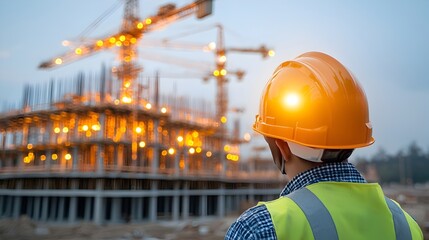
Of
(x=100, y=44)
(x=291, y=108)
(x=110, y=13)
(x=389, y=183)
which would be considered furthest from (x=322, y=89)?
(x=389, y=183)

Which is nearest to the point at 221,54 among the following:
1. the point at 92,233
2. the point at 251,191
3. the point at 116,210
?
the point at 251,191

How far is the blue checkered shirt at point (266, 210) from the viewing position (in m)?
1.06

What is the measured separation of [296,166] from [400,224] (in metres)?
0.42

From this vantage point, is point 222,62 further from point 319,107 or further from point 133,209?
point 319,107

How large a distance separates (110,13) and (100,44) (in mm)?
4534

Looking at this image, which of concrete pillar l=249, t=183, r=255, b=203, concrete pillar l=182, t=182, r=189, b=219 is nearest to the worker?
concrete pillar l=182, t=182, r=189, b=219

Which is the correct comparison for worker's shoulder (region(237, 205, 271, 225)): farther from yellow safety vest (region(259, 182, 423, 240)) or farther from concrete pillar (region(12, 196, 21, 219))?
concrete pillar (region(12, 196, 21, 219))

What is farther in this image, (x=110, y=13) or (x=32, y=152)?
(x=110, y=13)

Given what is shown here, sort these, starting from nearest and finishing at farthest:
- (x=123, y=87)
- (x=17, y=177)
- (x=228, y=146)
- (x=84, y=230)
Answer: (x=84, y=230) < (x=17, y=177) < (x=123, y=87) < (x=228, y=146)

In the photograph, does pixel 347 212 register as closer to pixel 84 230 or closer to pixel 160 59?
pixel 84 230

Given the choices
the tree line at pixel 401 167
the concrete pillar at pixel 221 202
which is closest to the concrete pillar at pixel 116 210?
the concrete pillar at pixel 221 202

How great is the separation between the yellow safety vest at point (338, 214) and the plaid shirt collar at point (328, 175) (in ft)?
0.20

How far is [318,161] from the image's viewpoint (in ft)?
4.45

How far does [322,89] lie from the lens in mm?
1352
